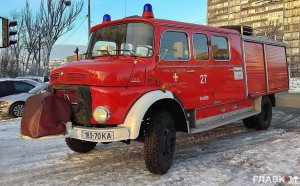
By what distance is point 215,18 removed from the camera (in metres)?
79.1

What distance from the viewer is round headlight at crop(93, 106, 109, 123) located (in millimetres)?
5582

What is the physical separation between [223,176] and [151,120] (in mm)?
Answer: 1381

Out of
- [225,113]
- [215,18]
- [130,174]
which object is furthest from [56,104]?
[215,18]

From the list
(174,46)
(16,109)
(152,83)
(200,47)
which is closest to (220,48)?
(200,47)

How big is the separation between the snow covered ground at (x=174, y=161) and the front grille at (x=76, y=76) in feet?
4.87

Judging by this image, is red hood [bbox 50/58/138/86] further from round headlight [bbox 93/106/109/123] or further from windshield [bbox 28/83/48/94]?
windshield [bbox 28/83/48/94]

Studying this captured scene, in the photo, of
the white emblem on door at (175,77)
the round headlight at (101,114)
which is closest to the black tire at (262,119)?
the white emblem on door at (175,77)

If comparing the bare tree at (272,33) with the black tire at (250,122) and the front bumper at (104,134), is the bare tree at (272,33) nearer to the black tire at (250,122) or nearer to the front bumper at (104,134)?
the black tire at (250,122)

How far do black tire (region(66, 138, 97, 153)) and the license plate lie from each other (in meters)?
1.58

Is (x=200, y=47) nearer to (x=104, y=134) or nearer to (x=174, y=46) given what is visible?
(x=174, y=46)

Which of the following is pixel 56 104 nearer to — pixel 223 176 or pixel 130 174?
pixel 130 174

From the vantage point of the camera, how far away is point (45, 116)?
5.65 m

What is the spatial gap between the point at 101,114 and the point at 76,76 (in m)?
0.77

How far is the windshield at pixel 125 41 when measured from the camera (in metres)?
6.34
